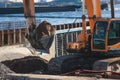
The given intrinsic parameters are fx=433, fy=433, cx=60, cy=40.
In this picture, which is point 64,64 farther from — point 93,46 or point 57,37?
point 57,37

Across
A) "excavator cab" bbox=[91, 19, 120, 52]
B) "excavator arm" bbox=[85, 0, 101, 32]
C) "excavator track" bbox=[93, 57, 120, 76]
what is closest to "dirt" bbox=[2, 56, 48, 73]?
"excavator arm" bbox=[85, 0, 101, 32]

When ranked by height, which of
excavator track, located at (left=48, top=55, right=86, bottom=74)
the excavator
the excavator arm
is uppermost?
the excavator arm

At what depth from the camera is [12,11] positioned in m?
100

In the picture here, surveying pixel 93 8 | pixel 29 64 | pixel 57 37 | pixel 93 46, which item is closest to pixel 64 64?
pixel 93 46

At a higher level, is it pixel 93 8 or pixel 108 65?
pixel 93 8

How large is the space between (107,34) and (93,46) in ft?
2.52

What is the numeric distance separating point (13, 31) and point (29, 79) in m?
14.6

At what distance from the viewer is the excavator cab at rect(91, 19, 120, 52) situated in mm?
15578

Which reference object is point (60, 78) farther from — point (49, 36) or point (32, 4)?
point (49, 36)

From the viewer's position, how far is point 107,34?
15.6m

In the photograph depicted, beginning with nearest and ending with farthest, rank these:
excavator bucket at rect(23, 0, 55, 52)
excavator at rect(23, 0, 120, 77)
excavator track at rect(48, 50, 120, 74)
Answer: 1. excavator at rect(23, 0, 120, 77)
2. excavator track at rect(48, 50, 120, 74)
3. excavator bucket at rect(23, 0, 55, 52)

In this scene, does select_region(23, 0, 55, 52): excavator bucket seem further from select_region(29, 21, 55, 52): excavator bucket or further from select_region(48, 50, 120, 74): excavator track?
select_region(48, 50, 120, 74): excavator track

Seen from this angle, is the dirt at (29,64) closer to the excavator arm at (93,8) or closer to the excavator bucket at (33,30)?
the excavator bucket at (33,30)

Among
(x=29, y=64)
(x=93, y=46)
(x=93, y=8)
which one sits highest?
(x=93, y=8)
